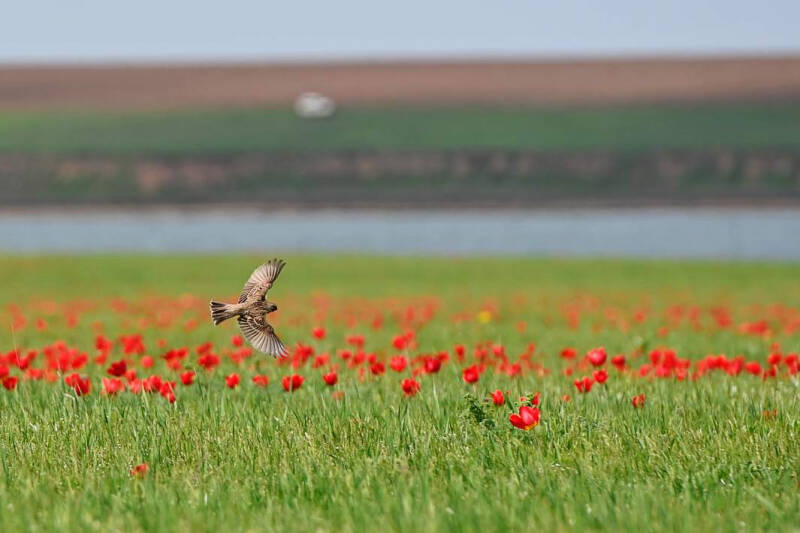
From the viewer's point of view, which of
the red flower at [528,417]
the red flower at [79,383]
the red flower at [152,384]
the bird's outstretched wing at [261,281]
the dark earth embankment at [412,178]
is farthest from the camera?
the dark earth embankment at [412,178]

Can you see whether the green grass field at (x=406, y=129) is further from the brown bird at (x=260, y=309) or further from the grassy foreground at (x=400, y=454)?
the brown bird at (x=260, y=309)

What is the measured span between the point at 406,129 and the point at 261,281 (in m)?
130

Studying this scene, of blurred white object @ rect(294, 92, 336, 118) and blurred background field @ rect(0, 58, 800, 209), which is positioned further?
blurred white object @ rect(294, 92, 336, 118)

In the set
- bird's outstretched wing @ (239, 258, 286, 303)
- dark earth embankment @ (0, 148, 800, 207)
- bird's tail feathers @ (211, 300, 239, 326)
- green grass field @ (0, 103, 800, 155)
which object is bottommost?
bird's tail feathers @ (211, 300, 239, 326)

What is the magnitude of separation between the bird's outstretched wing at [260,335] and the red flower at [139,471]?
714 mm

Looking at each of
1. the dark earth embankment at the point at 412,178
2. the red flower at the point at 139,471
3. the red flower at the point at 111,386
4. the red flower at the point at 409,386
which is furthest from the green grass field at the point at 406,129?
the red flower at the point at 139,471

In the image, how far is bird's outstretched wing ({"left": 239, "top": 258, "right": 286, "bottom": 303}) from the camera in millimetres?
4598

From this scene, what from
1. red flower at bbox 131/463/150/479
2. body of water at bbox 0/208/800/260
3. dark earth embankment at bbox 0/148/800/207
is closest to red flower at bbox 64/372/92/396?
red flower at bbox 131/463/150/479

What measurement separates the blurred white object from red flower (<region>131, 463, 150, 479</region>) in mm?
133679

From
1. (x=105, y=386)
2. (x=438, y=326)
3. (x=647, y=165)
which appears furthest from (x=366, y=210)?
(x=105, y=386)

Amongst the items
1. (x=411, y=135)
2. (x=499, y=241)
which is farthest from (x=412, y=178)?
(x=499, y=241)

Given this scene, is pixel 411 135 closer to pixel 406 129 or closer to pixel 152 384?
pixel 406 129

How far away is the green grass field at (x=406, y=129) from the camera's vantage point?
129 metres

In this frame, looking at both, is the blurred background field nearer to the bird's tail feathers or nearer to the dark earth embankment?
the dark earth embankment
